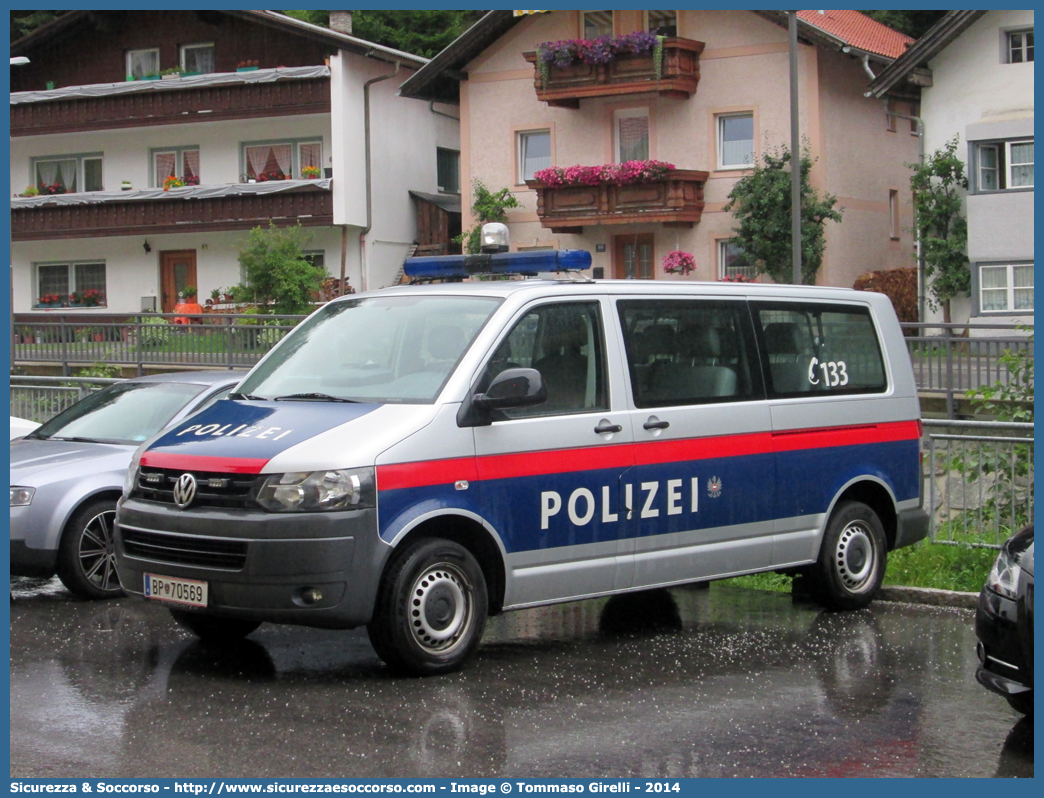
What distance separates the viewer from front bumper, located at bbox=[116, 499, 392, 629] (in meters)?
6.78

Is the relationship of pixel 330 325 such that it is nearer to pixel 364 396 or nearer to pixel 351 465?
pixel 364 396

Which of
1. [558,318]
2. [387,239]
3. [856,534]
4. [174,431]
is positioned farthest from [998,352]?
[387,239]

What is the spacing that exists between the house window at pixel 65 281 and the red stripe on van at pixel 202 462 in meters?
39.0

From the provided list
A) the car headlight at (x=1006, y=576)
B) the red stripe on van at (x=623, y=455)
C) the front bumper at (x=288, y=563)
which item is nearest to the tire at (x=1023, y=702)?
the car headlight at (x=1006, y=576)

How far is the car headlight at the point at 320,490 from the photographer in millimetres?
6805

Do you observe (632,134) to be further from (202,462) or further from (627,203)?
(202,462)

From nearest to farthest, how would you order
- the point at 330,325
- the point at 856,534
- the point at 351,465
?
the point at 351,465
the point at 330,325
the point at 856,534

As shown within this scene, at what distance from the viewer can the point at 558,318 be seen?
25.8 feet

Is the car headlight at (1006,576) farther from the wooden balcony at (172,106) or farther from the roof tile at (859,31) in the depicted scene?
the wooden balcony at (172,106)

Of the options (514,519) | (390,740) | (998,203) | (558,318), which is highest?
(998,203)

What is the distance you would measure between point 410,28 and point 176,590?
52.4 m

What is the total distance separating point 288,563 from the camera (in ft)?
22.2

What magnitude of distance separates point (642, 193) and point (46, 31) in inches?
843

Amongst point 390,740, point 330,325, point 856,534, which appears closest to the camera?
point 390,740
